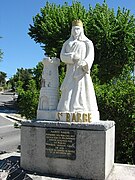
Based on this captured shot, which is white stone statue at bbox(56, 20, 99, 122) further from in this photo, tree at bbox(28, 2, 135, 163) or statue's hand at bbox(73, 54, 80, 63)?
tree at bbox(28, 2, 135, 163)

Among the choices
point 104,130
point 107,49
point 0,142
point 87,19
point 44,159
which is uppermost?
point 87,19

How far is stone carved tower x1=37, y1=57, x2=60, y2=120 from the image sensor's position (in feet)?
23.7

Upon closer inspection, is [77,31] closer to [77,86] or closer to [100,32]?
[77,86]

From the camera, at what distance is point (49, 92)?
727cm

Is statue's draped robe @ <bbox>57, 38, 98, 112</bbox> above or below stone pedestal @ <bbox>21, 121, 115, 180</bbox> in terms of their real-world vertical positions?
above

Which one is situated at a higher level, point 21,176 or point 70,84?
point 70,84

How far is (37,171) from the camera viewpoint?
6.86m

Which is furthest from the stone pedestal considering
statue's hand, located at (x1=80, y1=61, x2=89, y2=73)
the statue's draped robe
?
statue's hand, located at (x1=80, y1=61, x2=89, y2=73)

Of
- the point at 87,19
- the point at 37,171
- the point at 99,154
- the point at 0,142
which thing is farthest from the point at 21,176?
the point at 87,19

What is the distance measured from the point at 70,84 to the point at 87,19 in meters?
14.2

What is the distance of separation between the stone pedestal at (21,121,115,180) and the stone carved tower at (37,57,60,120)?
1.35 feet

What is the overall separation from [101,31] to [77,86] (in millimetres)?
13584

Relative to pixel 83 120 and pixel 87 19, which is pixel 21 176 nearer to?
pixel 83 120

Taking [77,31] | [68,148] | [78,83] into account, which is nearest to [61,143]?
[68,148]
